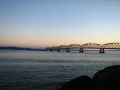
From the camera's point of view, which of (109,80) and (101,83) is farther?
(101,83)

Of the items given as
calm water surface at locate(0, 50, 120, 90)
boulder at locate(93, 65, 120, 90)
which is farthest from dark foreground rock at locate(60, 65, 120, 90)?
calm water surface at locate(0, 50, 120, 90)

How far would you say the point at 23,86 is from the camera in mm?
23844

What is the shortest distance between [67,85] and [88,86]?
1391mm

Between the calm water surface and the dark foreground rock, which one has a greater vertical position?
the dark foreground rock

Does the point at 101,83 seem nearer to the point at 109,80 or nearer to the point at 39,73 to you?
the point at 109,80

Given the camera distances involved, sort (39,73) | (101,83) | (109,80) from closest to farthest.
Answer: (109,80)
(101,83)
(39,73)

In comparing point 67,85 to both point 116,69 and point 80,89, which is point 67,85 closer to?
point 80,89

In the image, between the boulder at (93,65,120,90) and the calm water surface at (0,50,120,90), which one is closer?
the boulder at (93,65,120,90)

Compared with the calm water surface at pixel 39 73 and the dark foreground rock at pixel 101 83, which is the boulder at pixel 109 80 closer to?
the dark foreground rock at pixel 101 83

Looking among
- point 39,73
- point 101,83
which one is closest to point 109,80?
point 101,83

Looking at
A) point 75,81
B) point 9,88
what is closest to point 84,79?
point 75,81

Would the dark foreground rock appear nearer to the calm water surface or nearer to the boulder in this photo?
the boulder

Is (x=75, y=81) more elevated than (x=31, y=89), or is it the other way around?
(x=75, y=81)

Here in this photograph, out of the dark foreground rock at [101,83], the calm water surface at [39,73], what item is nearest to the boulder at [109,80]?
the dark foreground rock at [101,83]
